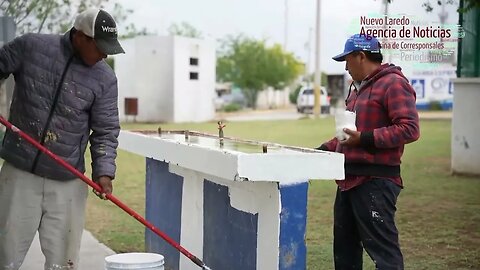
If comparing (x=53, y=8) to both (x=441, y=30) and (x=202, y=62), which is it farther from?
(x=202, y=62)

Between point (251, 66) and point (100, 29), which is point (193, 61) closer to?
point (251, 66)

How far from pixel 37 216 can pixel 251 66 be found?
152ft

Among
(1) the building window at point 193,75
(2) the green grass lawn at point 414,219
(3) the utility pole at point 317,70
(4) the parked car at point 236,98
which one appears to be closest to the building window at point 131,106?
(1) the building window at point 193,75

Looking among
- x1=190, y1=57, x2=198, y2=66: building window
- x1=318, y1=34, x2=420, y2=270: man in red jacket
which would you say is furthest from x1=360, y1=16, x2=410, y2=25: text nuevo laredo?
x1=190, y1=57, x2=198, y2=66: building window

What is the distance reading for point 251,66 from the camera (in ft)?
163

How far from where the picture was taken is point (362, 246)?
13.3 ft

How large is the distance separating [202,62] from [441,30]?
72.6 feet

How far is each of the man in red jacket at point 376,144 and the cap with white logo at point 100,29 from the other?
1304 millimetres

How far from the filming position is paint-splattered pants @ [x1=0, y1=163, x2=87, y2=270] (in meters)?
3.65

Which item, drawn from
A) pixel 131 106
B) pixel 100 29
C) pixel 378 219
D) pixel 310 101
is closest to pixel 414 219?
pixel 378 219

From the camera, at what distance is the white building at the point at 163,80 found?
89.5ft

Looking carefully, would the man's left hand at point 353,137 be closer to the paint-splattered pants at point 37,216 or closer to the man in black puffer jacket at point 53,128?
the man in black puffer jacket at point 53,128

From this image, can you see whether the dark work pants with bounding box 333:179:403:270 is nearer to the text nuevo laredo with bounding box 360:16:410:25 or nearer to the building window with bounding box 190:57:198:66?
the text nuevo laredo with bounding box 360:16:410:25

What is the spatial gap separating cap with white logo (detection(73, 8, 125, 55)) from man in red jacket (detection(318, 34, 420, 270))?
130cm
